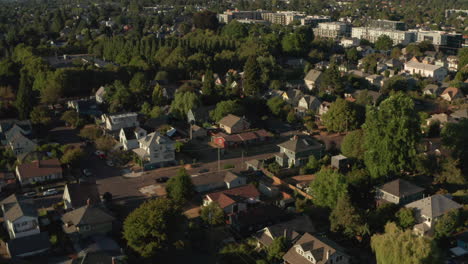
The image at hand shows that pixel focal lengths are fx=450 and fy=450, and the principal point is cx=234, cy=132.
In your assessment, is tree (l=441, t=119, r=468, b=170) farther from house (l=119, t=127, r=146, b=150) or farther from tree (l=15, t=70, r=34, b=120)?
tree (l=15, t=70, r=34, b=120)

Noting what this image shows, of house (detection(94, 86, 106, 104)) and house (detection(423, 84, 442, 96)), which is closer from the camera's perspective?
house (detection(94, 86, 106, 104))

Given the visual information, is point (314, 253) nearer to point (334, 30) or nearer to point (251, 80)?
point (251, 80)

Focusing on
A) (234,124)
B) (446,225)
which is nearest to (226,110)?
(234,124)

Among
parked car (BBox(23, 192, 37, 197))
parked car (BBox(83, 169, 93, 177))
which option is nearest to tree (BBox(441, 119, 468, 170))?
parked car (BBox(83, 169, 93, 177))

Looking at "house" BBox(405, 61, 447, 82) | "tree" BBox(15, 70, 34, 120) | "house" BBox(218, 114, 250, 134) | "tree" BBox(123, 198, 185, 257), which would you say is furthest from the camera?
"house" BBox(405, 61, 447, 82)

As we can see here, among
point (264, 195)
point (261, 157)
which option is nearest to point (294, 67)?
point (261, 157)

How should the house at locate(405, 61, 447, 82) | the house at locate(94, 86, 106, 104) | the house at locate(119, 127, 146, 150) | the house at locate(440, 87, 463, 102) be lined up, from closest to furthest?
1. the house at locate(119, 127, 146, 150)
2. the house at locate(94, 86, 106, 104)
3. the house at locate(440, 87, 463, 102)
4. the house at locate(405, 61, 447, 82)
